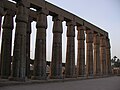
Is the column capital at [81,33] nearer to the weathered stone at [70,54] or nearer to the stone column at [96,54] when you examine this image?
the weathered stone at [70,54]

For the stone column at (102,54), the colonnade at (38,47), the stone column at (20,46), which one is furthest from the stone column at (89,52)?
the stone column at (20,46)

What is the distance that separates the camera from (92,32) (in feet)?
122

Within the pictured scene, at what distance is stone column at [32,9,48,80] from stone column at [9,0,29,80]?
272 cm

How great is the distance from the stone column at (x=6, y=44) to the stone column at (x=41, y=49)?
10.7 ft

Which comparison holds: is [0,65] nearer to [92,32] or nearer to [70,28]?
[70,28]

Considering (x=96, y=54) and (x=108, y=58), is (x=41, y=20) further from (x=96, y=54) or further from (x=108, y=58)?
(x=108, y=58)

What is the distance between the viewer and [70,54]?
99.7 feet

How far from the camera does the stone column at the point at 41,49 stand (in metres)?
25.0

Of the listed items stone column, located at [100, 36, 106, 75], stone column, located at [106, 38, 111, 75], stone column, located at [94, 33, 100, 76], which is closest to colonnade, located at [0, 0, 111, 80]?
stone column, located at [94, 33, 100, 76]

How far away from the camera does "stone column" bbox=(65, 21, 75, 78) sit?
99.1 feet

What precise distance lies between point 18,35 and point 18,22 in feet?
4.67

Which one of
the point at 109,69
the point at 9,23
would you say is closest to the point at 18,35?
the point at 9,23

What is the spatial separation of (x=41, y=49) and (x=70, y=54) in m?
6.18

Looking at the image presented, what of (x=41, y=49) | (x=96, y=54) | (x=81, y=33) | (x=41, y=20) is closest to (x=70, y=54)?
(x=81, y=33)
